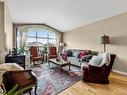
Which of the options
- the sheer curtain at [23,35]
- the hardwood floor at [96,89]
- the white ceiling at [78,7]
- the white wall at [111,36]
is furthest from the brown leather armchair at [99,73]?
the sheer curtain at [23,35]

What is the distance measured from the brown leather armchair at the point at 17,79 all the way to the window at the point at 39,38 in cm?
514

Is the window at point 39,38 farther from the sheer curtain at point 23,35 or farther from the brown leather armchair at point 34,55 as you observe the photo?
the brown leather armchair at point 34,55

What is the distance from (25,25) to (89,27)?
388 centimetres

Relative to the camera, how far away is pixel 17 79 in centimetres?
233

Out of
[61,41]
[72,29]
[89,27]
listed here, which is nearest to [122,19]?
[89,27]

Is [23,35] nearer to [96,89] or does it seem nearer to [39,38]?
[39,38]

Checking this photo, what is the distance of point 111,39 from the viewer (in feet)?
17.6

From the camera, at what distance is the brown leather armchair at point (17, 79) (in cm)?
221

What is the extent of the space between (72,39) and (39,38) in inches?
88.0

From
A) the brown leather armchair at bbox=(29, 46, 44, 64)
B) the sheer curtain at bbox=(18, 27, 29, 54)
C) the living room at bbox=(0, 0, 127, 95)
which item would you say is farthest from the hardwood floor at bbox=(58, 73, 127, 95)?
the sheer curtain at bbox=(18, 27, 29, 54)

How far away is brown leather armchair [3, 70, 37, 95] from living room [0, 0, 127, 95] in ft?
0.34

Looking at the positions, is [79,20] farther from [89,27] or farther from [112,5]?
[112,5]

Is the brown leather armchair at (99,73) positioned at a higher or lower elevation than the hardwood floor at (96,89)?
higher

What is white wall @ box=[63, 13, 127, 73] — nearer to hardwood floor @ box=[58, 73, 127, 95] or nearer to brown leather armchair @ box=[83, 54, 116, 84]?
brown leather armchair @ box=[83, 54, 116, 84]
